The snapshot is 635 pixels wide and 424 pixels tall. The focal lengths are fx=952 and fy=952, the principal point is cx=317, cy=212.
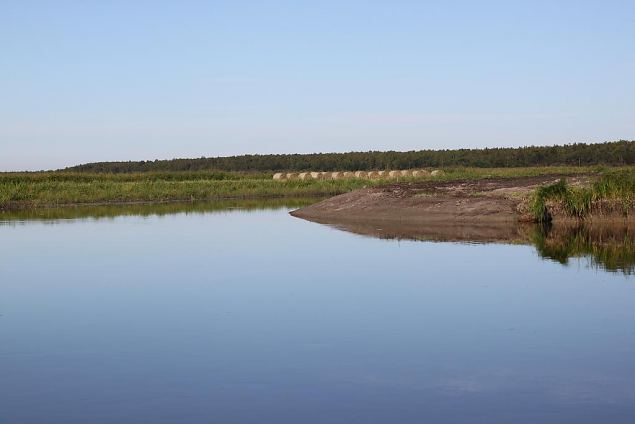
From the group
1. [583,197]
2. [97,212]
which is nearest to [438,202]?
[583,197]

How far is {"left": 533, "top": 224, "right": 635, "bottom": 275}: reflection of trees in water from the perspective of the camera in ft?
62.7

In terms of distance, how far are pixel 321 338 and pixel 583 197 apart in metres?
20.2

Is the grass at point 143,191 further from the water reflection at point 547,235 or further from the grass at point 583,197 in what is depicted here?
the grass at point 583,197

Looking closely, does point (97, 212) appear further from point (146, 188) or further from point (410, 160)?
point (410, 160)

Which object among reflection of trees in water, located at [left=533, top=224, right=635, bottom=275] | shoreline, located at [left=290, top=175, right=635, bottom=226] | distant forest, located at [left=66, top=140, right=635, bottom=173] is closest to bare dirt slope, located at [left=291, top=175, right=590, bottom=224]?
shoreline, located at [left=290, top=175, right=635, bottom=226]

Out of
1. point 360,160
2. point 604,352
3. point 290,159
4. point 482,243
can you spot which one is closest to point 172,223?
point 482,243

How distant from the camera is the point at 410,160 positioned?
114 meters

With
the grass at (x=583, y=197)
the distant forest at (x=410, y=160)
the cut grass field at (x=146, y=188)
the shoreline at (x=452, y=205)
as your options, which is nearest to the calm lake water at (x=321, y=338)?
the grass at (x=583, y=197)

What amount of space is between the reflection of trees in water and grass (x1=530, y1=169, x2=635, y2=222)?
2.93 feet

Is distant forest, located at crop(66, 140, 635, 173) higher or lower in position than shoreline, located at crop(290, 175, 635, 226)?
higher

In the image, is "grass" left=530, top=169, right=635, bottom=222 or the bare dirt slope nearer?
"grass" left=530, top=169, right=635, bottom=222

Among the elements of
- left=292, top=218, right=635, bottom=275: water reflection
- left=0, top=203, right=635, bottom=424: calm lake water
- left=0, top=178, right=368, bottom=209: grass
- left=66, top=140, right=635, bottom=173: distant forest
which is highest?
left=66, top=140, right=635, bottom=173: distant forest

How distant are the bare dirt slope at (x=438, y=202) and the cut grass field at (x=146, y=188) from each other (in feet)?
Result: 30.1

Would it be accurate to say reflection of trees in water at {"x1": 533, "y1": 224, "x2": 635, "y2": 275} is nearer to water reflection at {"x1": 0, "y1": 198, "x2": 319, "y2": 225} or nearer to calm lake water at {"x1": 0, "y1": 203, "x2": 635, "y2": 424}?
calm lake water at {"x1": 0, "y1": 203, "x2": 635, "y2": 424}
